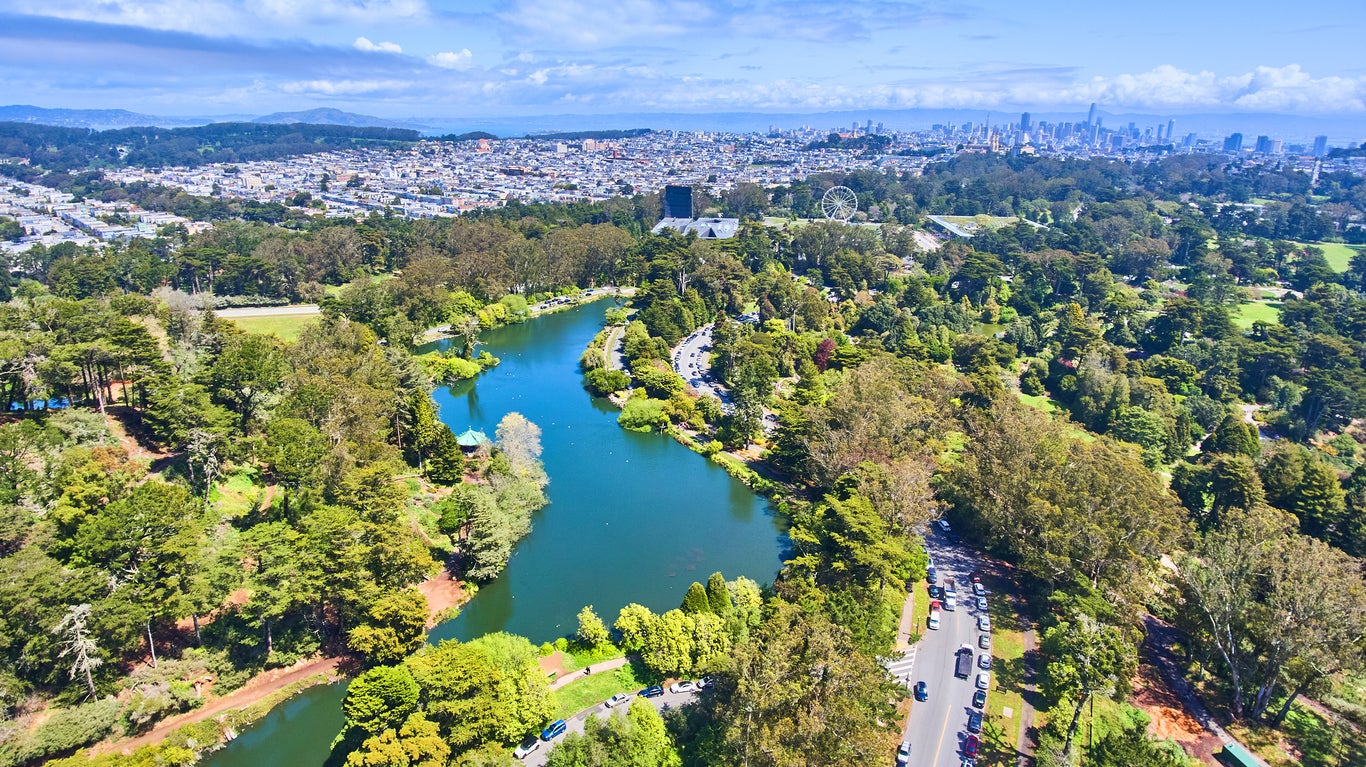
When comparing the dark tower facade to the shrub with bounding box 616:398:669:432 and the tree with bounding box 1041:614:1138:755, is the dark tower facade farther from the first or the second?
the tree with bounding box 1041:614:1138:755

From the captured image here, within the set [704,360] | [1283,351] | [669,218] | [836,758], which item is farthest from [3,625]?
[669,218]

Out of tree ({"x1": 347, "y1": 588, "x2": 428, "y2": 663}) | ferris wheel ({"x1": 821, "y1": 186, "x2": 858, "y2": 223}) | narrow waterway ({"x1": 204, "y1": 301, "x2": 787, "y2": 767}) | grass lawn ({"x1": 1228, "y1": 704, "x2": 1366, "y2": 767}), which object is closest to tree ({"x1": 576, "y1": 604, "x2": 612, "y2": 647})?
narrow waterway ({"x1": 204, "y1": 301, "x2": 787, "y2": 767})

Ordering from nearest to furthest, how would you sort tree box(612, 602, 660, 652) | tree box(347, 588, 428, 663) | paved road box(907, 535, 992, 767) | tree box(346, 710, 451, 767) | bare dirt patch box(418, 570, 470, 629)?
tree box(346, 710, 451, 767)
paved road box(907, 535, 992, 767)
tree box(347, 588, 428, 663)
tree box(612, 602, 660, 652)
bare dirt patch box(418, 570, 470, 629)

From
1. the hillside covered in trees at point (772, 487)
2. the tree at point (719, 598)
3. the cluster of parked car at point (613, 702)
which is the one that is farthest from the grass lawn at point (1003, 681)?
the tree at point (719, 598)

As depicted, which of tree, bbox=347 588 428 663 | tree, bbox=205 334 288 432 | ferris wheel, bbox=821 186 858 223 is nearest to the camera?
tree, bbox=347 588 428 663

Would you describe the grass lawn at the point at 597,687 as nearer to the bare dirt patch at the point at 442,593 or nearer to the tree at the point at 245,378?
the bare dirt patch at the point at 442,593

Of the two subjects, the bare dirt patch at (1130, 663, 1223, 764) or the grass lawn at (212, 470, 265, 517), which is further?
the grass lawn at (212, 470, 265, 517)

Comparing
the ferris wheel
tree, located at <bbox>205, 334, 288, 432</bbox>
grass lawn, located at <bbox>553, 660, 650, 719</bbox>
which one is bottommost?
grass lawn, located at <bbox>553, 660, 650, 719</bbox>
